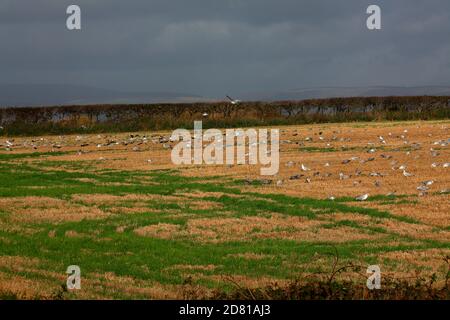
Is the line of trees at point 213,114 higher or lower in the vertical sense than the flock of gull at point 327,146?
higher

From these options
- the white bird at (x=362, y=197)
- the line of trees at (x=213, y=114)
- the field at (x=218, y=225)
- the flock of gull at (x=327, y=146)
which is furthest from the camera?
the line of trees at (x=213, y=114)

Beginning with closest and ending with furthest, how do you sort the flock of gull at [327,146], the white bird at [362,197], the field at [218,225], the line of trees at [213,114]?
the field at [218,225] → the white bird at [362,197] → the flock of gull at [327,146] → the line of trees at [213,114]

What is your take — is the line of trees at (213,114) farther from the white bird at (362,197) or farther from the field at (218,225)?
the white bird at (362,197)

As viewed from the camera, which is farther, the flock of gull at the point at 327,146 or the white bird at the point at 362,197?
the flock of gull at the point at 327,146

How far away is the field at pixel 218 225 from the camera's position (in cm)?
1201

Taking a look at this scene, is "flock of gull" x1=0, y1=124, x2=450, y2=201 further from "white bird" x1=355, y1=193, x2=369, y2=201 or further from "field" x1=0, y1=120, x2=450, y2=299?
"field" x1=0, y1=120, x2=450, y2=299

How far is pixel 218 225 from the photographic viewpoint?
56.7 feet

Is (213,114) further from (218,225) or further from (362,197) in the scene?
(218,225)

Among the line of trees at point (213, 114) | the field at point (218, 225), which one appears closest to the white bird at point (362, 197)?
the field at point (218, 225)

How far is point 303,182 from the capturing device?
84.6 ft

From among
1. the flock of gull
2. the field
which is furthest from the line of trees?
the field
